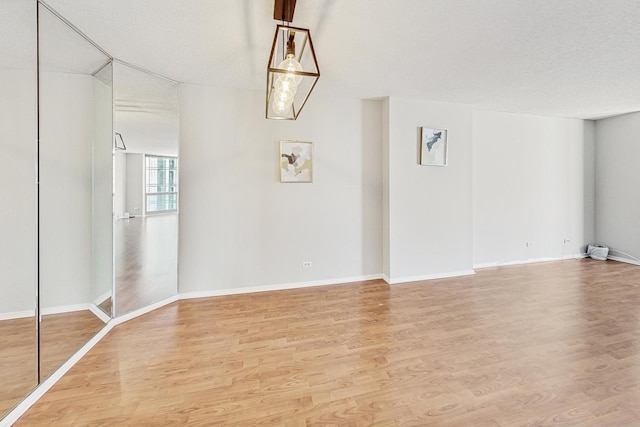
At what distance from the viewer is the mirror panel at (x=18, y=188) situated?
6.72 feet

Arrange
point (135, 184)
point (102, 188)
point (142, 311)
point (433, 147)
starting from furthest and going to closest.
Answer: point (433, 147)
point (135, 184)
point (142, 311)
point (102, 188)

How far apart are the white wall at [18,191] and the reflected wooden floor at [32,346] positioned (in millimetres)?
182

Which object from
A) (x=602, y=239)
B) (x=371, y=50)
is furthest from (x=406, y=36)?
(x=602, y=239)

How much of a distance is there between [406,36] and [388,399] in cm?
278

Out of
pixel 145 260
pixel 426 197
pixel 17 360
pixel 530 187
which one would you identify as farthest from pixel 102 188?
pixel 530 187

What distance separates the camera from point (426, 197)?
4.08 metres

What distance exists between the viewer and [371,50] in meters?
2.55

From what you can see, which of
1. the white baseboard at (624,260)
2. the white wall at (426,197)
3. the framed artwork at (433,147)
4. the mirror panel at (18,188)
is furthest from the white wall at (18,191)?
the white baseboard at (624,260)

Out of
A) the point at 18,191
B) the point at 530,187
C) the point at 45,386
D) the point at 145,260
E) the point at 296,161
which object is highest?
the point at 296,161

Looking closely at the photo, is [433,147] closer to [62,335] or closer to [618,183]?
[618,183]

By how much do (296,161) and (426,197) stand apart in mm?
2029

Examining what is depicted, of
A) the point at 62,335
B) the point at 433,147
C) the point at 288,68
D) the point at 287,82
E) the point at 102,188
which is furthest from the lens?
the point at 433,147

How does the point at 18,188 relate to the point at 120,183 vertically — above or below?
below

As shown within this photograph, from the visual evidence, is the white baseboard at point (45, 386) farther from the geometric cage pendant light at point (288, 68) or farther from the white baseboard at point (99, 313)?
the geometric cage pendant light at point (288, 68)
